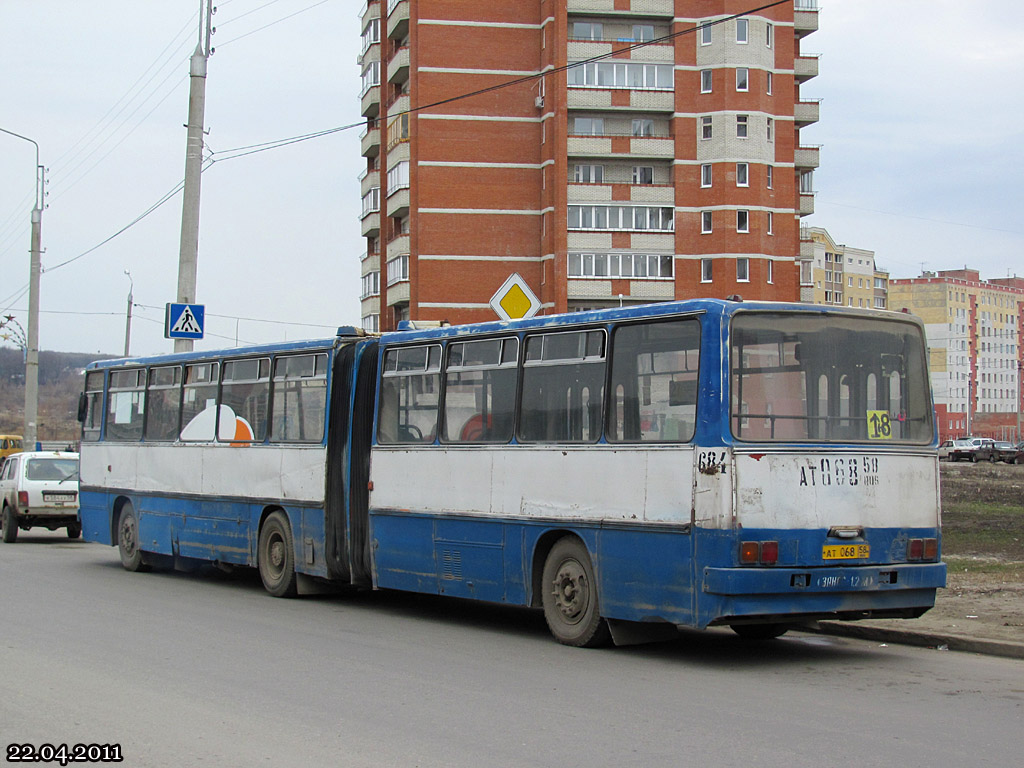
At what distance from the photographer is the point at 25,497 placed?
83.6ft

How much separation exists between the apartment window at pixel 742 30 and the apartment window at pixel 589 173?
1004 centimetres

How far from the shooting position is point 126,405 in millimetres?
20297

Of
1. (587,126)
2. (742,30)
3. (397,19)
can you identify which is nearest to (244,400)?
(397,19)

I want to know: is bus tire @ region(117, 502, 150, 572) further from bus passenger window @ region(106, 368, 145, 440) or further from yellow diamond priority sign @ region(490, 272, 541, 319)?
yellow diamond priority sign @ region(490, 272, 541, 319)

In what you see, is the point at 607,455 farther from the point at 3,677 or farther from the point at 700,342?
the point at 3,677

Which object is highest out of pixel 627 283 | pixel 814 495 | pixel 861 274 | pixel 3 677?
pixel 861 274

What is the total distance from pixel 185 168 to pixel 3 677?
16547 mm

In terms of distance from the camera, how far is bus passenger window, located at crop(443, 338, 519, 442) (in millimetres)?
12555

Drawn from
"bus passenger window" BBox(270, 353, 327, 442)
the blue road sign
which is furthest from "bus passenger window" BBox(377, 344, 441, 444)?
the blue road sign

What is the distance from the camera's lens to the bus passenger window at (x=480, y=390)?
41.2 ft

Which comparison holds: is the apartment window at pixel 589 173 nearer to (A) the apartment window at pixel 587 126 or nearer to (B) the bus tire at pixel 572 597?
(A) the apartment window at pixel 587 126

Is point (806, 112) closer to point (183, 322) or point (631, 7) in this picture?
point (631, 7)

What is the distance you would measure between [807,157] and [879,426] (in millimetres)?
67729

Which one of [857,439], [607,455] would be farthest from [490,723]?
[857,439]
